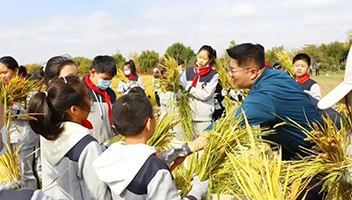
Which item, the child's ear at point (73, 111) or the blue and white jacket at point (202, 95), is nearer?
the child's ear at point (73, 111)

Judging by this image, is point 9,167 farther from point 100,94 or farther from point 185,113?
point 185,113

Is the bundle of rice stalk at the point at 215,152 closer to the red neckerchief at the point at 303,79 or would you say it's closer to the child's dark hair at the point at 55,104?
the child's dark hair at the point at 55,104

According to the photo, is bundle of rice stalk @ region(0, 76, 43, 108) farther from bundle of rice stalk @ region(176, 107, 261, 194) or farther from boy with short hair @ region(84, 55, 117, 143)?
bundle of rice stalk @ region(176, 107, 261, 194)

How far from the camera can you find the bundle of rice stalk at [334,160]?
184 centimetres

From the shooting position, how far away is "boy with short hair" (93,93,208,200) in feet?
6.18

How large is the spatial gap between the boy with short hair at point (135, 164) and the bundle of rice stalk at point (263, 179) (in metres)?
0.22

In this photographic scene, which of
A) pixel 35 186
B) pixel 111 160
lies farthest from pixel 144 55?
pixel 111 160

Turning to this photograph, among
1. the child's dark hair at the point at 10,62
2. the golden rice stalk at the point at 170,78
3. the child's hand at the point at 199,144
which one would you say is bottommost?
the child's hand at the point at 199,144

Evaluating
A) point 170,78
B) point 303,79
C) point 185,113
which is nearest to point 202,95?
point 185,113

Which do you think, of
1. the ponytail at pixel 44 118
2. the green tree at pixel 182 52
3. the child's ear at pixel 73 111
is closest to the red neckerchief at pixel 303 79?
the green tree at pixel 182 52

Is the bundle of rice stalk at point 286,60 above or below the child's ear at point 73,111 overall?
below

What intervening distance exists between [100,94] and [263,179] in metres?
1.91

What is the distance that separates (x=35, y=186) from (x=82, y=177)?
3.51ft

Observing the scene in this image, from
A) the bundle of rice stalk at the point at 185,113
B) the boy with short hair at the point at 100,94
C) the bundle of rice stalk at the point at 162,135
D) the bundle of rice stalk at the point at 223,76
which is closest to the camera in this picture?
the bundle of rice stalk at the point at 162,135
